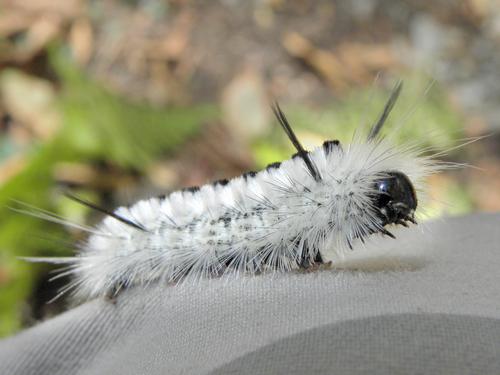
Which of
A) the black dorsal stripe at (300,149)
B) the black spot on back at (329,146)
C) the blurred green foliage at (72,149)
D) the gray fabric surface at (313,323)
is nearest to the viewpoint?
the gray fabric surface at (313,323)

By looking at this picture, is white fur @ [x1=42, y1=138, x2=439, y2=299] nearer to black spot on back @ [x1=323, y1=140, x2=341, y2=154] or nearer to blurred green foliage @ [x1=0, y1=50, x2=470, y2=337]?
black spot on back @ [x1=323, y1=140, x2=341, y2=154]

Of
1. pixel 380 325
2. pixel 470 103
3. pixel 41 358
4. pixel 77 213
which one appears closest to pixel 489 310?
pixel 380 325

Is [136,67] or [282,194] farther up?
[136,67]

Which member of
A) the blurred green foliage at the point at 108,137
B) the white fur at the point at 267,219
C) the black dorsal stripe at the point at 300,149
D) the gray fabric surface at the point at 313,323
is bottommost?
the gray fabric surface at the point at 313,323

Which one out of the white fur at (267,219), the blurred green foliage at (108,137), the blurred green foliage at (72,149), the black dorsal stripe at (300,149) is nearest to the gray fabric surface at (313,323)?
the white fur at (267,219)

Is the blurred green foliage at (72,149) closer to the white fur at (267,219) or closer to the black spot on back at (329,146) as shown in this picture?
the white fur at (267,219)

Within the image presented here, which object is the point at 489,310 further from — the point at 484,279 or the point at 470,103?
the point at 470,103

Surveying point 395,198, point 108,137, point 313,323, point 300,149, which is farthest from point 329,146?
point 108,137
